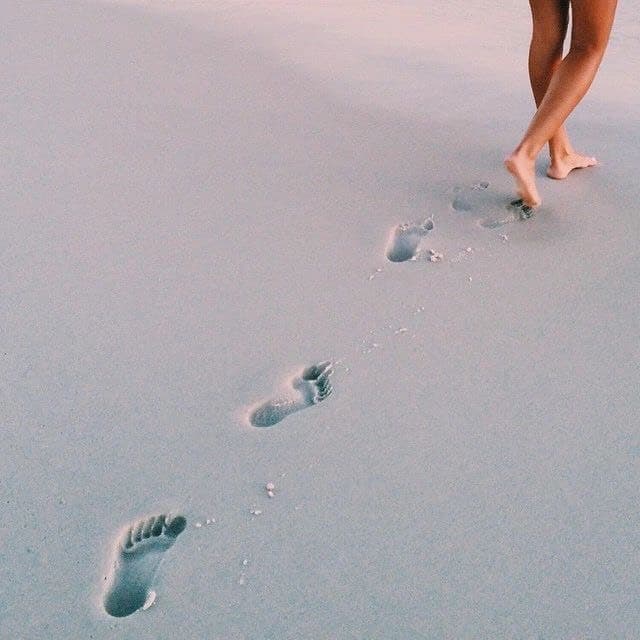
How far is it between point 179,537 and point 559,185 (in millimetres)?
1272

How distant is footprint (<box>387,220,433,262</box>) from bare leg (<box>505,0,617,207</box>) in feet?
0.77

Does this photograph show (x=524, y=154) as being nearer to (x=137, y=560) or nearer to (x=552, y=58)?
(x=552, y=58)

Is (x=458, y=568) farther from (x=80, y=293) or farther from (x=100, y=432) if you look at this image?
(x=80, y=293)

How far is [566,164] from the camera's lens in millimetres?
1831

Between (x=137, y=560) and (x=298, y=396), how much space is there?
0.39 meters

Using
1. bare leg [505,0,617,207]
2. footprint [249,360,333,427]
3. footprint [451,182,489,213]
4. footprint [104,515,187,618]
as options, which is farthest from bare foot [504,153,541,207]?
footprint [104,515,187,618]

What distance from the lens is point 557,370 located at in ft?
4.29

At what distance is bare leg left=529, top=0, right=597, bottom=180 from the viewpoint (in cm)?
166

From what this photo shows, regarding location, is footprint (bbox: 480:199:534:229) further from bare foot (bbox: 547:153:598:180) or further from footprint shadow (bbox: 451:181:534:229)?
bare foot (bbox: 547:153:598:180)

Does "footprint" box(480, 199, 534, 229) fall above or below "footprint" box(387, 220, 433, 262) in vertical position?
above

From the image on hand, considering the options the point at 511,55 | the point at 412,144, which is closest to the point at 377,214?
the point at 412,144

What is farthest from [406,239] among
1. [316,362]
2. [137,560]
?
[137,560]

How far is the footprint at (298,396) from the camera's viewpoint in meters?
1.26

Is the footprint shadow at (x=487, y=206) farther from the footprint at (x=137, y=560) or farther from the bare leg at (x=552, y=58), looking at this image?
the footprint at (x=137, y=560)
